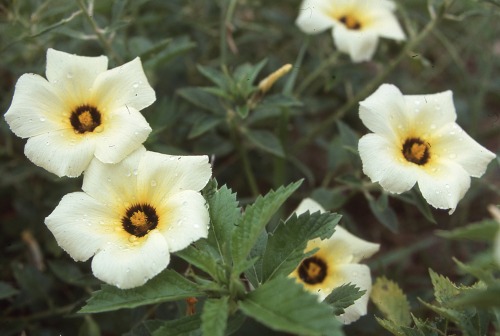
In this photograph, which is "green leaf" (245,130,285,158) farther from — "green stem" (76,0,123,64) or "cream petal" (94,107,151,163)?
"cream petal" (94,107,151,163)

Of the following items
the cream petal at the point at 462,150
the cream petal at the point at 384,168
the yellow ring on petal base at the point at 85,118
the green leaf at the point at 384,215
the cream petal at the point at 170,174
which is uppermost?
the yellow ring on petal base at the point at 85,118

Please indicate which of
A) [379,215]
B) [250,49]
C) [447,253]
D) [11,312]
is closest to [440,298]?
[379,215]

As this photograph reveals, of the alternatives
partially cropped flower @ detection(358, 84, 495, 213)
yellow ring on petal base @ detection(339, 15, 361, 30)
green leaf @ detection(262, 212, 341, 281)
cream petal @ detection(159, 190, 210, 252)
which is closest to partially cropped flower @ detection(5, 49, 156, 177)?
cream petal @ detection(159, 190, 210, 252)

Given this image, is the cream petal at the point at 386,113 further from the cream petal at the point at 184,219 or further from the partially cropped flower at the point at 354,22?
the cream petal at the point at 184,219

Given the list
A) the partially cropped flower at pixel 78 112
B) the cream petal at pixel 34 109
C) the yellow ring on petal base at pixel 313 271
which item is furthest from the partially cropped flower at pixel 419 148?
the cream petal at pixel 34 109

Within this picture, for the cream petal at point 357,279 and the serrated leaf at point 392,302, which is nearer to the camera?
the cream petal at point 357,279

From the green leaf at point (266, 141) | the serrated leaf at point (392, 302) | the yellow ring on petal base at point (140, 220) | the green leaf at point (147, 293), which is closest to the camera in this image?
the green leaf at point (147, 293)

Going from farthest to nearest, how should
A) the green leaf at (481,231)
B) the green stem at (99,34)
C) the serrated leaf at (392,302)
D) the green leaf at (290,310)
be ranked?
the green stem at (99,34) < the serrated leaf at (392,302) < the green leaf at (290,310) < the green leaf at (481,231)

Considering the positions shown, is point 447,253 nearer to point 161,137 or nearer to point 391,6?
point 391,6
